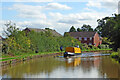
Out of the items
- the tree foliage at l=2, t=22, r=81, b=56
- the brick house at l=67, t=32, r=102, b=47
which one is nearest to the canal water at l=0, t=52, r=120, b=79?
the tree foliage at l=2, t=22, r=81, b=56

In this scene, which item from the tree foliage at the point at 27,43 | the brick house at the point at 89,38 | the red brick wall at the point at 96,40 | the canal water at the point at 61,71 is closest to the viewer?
the canal water at the point at 61,71

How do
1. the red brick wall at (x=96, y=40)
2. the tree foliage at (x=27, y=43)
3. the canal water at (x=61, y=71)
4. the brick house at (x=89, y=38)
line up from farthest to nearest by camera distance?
the red brick wall at (x=96, y=40)
the brick house at (x=89, y=38)
the tree foliage at (x=27, y=43)
the canal water at (x=61, y=71)

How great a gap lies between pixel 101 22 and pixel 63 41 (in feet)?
164

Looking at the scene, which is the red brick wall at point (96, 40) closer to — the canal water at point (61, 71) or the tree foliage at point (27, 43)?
the tree foliage at point (27, 43)

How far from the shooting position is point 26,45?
1642 inches

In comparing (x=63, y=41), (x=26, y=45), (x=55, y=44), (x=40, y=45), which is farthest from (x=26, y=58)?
(x=63, y=41)

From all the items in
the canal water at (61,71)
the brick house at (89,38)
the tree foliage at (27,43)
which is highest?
the brick house at (89,38)

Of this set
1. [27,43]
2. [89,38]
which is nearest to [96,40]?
[89,38]

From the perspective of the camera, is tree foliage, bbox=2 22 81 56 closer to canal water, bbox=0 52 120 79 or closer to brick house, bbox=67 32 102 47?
canal water, bbox=0 52 120 79

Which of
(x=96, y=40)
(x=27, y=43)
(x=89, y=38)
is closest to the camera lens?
(x=27, y=43)

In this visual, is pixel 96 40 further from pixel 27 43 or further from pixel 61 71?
pixel 61 71

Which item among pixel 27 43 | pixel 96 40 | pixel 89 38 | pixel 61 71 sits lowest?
pixel 61 71

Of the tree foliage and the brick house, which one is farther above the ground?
the brick house

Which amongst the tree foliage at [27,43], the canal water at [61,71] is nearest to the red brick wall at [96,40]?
the tree foliage at [27,43]
